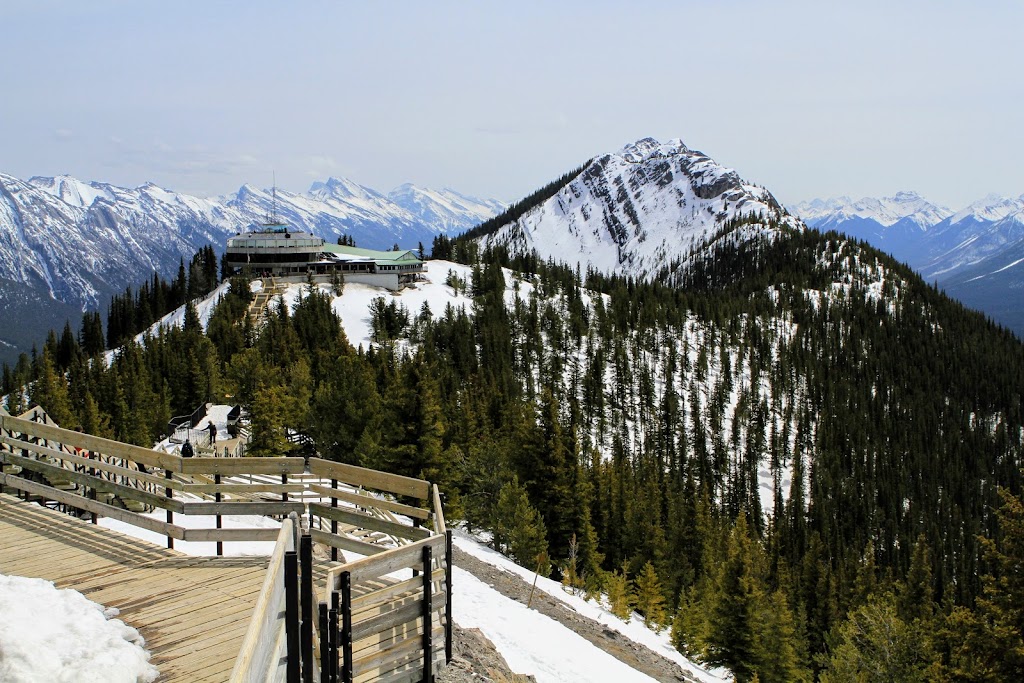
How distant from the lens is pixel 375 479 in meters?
11.7

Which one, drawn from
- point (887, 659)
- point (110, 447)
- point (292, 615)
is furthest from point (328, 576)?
point (887, 659)

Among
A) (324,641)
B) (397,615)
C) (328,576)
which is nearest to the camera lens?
(324,641)

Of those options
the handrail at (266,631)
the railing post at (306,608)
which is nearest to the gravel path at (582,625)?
the railing post at (306,608)

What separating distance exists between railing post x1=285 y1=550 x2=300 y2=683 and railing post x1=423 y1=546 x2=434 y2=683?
10.00 ft

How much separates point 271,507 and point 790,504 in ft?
366

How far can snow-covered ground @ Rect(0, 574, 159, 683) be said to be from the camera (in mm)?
6938

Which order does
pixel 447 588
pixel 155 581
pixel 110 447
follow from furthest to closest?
pixel 110 447 → pixel 155 581 → pixel 447 588

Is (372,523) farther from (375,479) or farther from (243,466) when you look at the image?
(243,466)

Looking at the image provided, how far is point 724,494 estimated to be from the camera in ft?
367

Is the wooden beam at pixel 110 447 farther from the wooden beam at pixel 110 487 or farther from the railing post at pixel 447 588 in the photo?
the railing post at pixel 447 588

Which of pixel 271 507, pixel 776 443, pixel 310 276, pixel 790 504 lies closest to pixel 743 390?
pixel 776 443

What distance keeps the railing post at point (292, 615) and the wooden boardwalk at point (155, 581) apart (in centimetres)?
209

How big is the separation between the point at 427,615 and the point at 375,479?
290cm

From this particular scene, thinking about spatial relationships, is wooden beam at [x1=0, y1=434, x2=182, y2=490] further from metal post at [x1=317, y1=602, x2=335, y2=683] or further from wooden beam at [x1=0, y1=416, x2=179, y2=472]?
metal post at [x1=317, y1=602, x2=335, y2=683]
